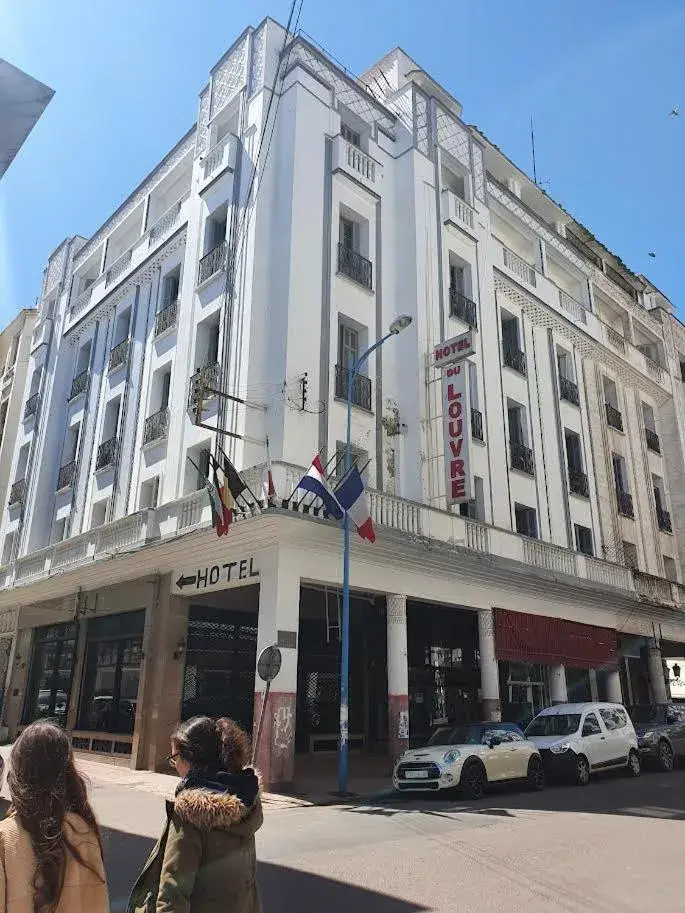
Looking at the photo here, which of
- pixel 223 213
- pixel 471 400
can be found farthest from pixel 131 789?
pixel 223 213

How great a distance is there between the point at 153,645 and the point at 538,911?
13540 mm

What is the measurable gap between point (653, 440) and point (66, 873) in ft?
108

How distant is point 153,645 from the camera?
17719 millimetres

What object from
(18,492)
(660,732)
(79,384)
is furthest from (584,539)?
(18,492)

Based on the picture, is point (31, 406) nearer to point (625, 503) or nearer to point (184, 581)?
point (184, 581)

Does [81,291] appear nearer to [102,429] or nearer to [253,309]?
[102,429]

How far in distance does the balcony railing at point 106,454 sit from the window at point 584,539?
1605cm

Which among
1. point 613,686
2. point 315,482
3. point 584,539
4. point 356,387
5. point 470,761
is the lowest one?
point 470,761

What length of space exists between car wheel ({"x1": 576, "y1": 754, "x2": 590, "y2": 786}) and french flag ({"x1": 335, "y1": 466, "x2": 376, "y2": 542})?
21.5 ft

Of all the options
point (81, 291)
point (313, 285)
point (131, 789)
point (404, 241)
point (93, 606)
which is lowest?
point (131, 789)

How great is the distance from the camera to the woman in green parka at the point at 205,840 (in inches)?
112

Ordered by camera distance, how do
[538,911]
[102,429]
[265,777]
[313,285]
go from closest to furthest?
[538,911] → [265,777] → [313,285] → [102,429]

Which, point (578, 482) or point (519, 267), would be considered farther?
point (519, 267)

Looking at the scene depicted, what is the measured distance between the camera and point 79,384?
1032 inches
